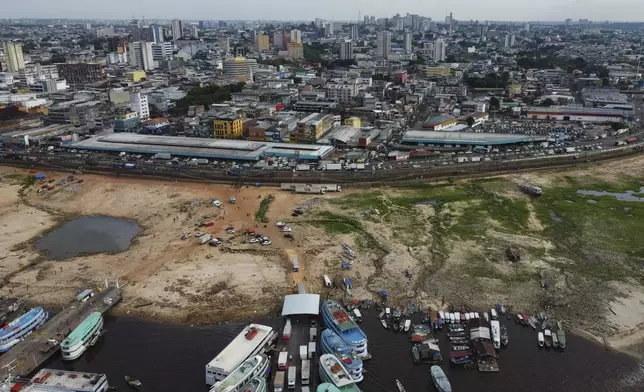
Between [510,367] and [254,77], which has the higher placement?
[254,77]

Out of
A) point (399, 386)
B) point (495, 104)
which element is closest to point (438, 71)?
point (495, 104)

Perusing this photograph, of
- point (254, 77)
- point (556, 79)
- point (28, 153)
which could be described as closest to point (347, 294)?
point (28, 153)

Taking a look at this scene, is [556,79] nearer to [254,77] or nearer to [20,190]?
[254,77]

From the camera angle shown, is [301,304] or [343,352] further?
[301,304]

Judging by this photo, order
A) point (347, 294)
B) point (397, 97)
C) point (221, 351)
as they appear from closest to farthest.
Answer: point (221, 351) → point (347, 294) → point (397, 97)

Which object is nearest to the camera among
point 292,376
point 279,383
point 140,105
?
point 279,383

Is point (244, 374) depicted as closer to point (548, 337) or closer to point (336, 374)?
point (336, 374)
